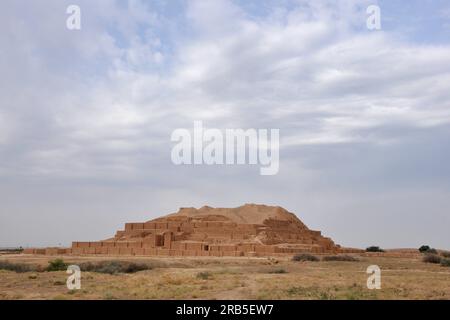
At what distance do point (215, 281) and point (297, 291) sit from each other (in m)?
4.19

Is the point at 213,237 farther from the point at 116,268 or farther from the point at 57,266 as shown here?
the point at 116,268

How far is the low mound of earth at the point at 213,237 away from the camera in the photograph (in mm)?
49438

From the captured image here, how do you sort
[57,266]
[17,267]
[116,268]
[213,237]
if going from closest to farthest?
[116,268]
[17,267]
[57,266]
[213,237]

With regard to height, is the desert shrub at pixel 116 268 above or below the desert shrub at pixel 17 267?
above

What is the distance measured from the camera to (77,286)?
18.0 m

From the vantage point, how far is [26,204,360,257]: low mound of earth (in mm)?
49438

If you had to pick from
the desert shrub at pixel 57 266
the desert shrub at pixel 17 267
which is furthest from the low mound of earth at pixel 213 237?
the desert shrub at pixel 17 267

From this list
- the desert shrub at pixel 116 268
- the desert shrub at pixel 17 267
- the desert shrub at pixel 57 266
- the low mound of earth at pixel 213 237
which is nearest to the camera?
the desert shrub at pixel 116 268

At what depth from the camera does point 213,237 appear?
5600 centimetres

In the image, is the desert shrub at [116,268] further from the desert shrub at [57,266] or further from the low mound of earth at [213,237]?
Answer: the low mound of earth at [213,237]

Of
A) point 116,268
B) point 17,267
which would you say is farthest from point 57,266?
point 116,268

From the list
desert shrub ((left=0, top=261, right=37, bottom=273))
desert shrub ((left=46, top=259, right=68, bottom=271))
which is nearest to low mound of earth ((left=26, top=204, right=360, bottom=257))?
desert shrub ((left=46, top=259, right=68, bottom=271))
